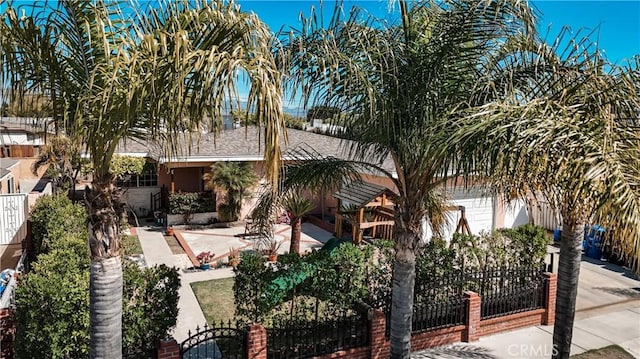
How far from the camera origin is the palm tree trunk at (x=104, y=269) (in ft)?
15.6

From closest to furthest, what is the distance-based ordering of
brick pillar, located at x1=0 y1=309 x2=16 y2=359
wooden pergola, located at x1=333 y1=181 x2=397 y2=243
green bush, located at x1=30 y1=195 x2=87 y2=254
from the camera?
1. brick pillar, located at x1=0 y1=309 x2=16 y2=359
2. green bush, located at x1=30 y1=195 x2=87 y2=254
3. wooden pergola, located at x1=333 y1=181 x2=397 y2=243

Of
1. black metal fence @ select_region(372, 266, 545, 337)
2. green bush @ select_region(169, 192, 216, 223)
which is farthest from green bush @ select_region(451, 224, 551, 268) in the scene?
green bush @ select_region(169, 192, 216, 223)

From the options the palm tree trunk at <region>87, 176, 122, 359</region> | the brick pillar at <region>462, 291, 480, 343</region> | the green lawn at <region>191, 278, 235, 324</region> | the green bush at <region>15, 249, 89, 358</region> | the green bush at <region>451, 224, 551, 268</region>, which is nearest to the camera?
the palm tree trunk at <region>87, 176, 122, 359</region>

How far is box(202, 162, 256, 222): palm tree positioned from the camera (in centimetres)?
1827

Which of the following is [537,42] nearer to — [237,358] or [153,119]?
[153,119]

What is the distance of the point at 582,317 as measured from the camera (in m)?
10.5

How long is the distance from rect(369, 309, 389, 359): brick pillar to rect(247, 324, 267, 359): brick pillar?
2.12 metres

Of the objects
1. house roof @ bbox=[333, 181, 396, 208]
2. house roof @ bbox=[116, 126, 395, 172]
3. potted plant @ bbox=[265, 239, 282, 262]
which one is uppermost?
house roof @ bbox=[116, 126, 395, 172]

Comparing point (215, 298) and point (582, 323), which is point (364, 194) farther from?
point (582, 323)

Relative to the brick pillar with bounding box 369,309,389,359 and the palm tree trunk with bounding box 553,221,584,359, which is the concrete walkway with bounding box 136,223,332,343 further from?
the palm tree trunk with bounding box 553,221,584,359

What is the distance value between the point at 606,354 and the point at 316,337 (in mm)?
5906

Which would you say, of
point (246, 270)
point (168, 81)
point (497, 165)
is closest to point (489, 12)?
point (497, 165)

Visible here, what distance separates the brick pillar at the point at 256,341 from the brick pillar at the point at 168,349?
3.64 feet

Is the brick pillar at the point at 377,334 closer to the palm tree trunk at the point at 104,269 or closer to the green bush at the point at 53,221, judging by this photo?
the palm tree trunk at the point at 104,269
